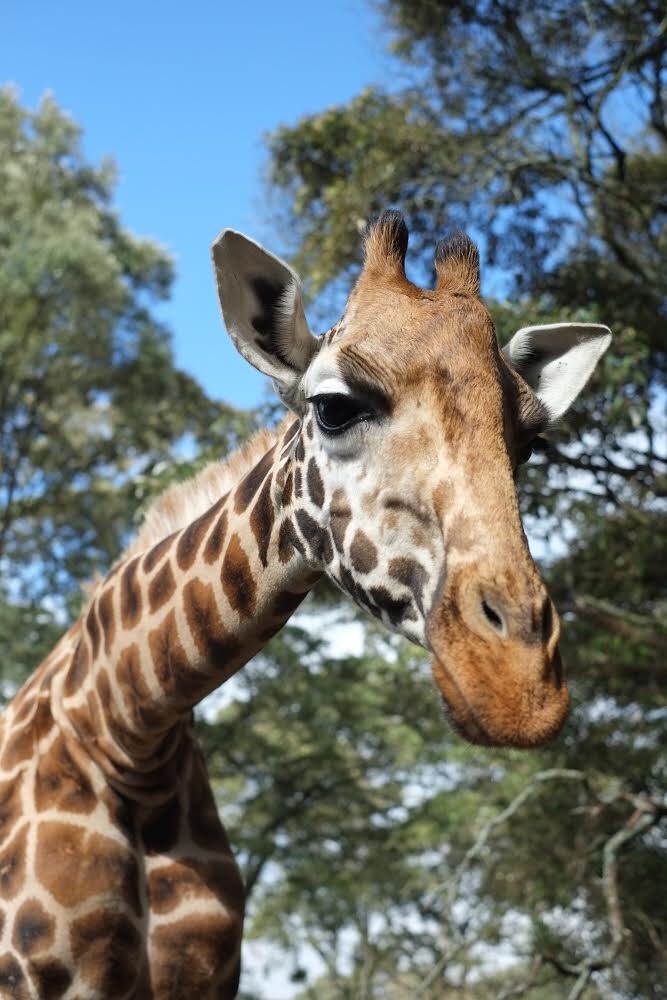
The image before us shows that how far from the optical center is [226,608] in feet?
11.7

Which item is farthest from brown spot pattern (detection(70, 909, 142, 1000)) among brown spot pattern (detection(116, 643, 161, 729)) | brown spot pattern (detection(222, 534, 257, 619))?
brown spot pattern (detection(222, 534, 257, 619))

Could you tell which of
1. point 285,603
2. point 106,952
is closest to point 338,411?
point 285,603

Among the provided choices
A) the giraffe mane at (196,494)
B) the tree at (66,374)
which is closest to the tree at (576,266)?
the giraffe mane at (196,494)

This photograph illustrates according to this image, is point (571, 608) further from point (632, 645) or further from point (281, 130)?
point (281, 130)

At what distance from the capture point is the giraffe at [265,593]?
2.52 m

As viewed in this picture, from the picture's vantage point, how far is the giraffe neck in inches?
138

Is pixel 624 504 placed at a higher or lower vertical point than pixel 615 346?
lower

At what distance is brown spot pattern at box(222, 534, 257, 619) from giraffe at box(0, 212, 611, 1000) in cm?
1

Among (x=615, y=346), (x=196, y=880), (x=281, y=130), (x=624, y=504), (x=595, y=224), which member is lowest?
(x=196, y=880)

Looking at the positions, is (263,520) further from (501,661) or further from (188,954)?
(188,954)

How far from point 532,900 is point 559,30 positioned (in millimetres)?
10292

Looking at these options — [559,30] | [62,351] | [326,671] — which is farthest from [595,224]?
[62,351]

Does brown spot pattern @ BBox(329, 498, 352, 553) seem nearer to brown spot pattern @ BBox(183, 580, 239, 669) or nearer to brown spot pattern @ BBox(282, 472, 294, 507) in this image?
brown spot pattern @ BBox(282, 472, 294, 507)

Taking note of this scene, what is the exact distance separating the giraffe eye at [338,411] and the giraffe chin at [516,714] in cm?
92
